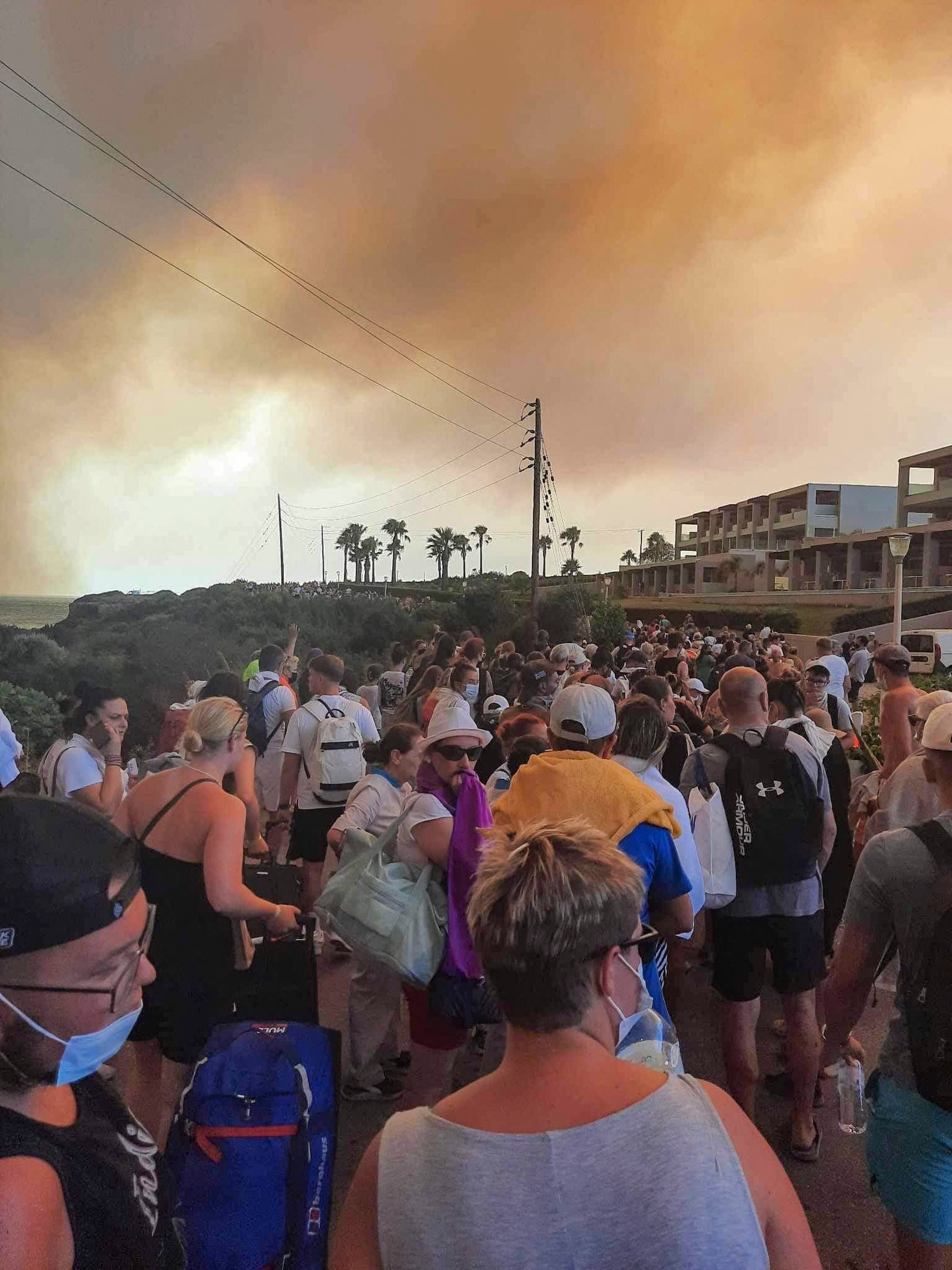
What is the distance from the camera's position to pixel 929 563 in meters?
46.3

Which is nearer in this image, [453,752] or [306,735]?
[453,752]

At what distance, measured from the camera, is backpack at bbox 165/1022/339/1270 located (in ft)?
6.95

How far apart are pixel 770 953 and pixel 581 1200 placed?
2.63 meters

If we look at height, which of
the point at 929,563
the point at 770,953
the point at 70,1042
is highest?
the point at 929,563

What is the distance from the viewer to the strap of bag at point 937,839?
2.02m

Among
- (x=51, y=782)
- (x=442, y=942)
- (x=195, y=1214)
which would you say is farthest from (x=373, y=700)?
(x=195, y=1214)

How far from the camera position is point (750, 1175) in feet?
3.86

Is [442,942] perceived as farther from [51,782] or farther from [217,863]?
[51,782]

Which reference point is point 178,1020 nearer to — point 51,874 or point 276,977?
point 276,977

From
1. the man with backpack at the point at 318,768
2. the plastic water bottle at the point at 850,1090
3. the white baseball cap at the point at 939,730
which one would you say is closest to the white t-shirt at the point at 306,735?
the man with backpack at the point at 318,768

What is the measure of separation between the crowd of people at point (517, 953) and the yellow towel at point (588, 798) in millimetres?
11

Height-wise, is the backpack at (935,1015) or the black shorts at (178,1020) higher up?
the backpack at (935,1015)

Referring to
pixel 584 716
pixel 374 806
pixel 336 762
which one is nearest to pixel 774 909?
pixel 584 716

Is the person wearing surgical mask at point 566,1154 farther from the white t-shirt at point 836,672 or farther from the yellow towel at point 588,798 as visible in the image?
the white t-shirt at point 836,672
